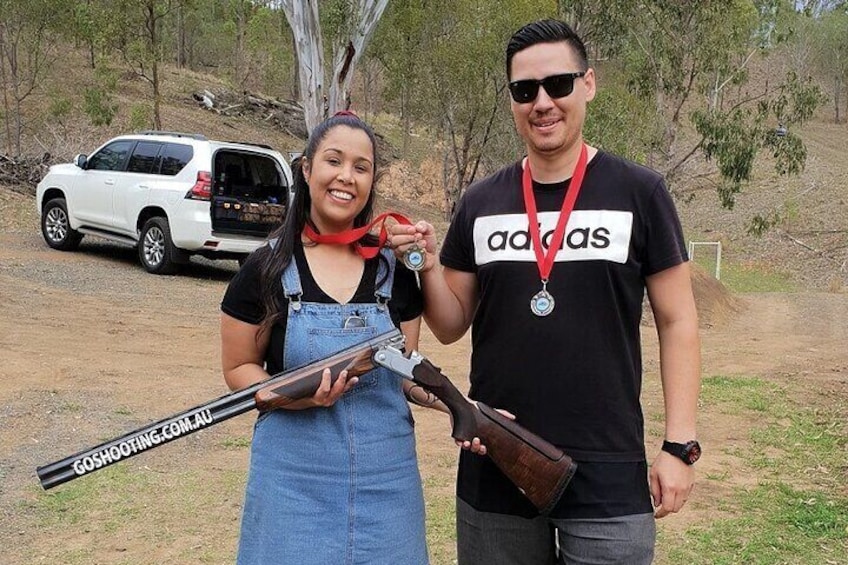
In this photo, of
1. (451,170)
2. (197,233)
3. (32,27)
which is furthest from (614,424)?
(451,170)

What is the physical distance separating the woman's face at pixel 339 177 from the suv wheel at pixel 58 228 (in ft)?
38.0

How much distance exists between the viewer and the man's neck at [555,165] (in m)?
2.31

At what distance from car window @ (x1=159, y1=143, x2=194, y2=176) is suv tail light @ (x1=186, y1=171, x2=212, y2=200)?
Answer: 0.39m

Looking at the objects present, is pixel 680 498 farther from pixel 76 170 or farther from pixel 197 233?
pixel 76 170

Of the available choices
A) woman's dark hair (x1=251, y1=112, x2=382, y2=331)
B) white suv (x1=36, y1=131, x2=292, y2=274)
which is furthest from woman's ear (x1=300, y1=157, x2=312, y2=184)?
white suv (x1=36, y1=131, x2=292, y2=274)

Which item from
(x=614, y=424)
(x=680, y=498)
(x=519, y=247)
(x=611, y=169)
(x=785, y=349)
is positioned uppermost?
(x=611, y=169)

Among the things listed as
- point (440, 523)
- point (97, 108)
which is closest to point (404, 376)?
point (440, 523)

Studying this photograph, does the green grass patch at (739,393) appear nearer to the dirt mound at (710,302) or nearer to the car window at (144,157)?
the dirt mound at (710,302)

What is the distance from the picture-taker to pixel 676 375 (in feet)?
7.68

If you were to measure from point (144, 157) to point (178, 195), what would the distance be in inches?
44.6

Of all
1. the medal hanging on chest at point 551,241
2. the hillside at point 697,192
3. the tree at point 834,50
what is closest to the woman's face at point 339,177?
the medal hanging on chest at point 551,241

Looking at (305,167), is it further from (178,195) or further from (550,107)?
(178,195)

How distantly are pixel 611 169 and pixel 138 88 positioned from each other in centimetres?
3107

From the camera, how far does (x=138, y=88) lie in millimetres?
30859
